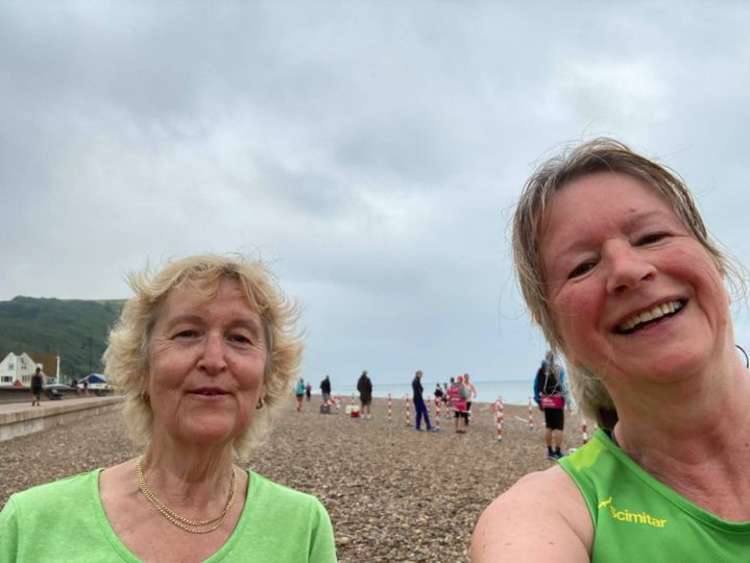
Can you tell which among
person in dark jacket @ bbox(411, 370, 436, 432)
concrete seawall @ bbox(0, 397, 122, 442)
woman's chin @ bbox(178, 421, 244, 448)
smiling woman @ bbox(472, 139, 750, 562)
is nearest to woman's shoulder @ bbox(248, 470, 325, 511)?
woman's chin @ bbox(178, 421, 244, 448)

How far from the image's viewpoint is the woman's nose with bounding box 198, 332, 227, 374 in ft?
7.63

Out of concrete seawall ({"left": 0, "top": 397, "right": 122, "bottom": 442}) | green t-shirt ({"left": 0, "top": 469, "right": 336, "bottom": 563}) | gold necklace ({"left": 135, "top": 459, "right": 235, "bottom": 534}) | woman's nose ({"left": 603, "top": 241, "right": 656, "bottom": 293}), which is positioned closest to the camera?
woman's nose ({"left": 603, "top": 241, "right": 656, "bottom": 293})

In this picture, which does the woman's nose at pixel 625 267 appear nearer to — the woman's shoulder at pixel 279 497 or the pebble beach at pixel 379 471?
the pebble beach at pixel 379 471

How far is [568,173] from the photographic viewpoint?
181 centimetres

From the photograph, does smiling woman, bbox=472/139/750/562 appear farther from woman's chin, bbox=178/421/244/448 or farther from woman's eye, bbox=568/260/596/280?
woman's chin, bbox=178/421/244/448

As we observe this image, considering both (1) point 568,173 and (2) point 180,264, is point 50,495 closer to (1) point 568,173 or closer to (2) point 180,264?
(2) point 180,264

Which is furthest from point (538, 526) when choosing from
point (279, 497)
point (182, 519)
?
point (182, 519)

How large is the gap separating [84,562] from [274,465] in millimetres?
10502

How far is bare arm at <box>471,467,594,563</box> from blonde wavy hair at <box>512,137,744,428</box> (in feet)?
1.31

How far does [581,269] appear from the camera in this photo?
1697mm

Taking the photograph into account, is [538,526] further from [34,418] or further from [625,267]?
[34,418]

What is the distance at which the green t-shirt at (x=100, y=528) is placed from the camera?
6.97ft

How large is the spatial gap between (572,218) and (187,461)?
164 cm

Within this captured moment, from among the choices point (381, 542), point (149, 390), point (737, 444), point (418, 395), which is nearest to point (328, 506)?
point (381, 542)
